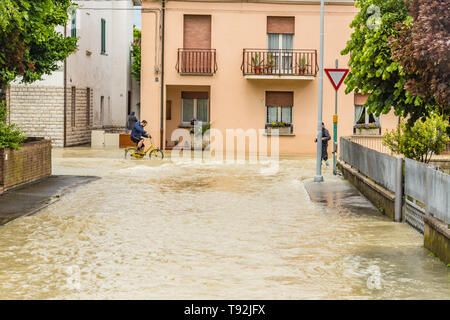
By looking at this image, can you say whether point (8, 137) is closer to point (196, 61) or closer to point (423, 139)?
point (423, 139)

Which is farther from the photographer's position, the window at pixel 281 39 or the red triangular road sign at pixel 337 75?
the window at pixel 281 39

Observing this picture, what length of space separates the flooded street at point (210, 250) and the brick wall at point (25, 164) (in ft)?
4.23

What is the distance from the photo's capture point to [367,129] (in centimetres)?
3391

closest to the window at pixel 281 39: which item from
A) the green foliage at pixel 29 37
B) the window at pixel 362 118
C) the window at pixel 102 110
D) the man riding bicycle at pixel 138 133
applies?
the window at pixel 362 118

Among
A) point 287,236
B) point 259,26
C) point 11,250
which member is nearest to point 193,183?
point 287,236

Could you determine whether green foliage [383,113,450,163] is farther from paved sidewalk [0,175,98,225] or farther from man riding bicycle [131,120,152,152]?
man riding bicycle [131,120,152,152]

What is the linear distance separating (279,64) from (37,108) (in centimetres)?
1014

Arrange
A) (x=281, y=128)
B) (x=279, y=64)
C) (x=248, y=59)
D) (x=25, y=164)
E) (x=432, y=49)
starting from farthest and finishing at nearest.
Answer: (x=281, y=128) < (x=248, y=59) < (x=279, y=64) < (x=25, y=164) < (x=432, y=49)

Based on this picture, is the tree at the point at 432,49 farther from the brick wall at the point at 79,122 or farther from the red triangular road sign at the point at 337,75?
the brick wall at the point at 79,122

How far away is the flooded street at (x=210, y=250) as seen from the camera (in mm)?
8141

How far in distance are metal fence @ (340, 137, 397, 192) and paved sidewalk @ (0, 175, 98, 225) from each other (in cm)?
620

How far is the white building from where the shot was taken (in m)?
33.2

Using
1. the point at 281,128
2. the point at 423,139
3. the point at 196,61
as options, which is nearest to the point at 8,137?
the point at 423,139

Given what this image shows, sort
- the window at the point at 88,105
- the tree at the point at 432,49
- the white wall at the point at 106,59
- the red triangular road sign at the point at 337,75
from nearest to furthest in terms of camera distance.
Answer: the tree at the point at 432,49, the red triangular road sign at the point at 337,75, the white wall at the point at 106,59, the window at the point at 88,105
